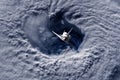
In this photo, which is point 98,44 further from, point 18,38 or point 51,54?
point 18,38

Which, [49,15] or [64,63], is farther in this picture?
[49,15]

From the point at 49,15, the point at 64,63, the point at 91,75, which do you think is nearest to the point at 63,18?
the point at 49,15

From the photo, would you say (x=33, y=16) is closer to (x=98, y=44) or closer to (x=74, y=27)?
(x=74, y=27)

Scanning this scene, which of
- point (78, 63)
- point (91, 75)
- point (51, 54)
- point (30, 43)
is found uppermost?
point (30, 43)

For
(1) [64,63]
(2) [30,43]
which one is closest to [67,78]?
(1) [64,63]

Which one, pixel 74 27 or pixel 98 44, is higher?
pixel 74 27

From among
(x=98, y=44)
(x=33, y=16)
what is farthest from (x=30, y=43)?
(x=98, y=44)

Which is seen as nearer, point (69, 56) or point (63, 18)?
point (69, 56)

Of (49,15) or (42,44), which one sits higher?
(49,15)

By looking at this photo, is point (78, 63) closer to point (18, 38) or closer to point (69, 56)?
point (69, 56)
